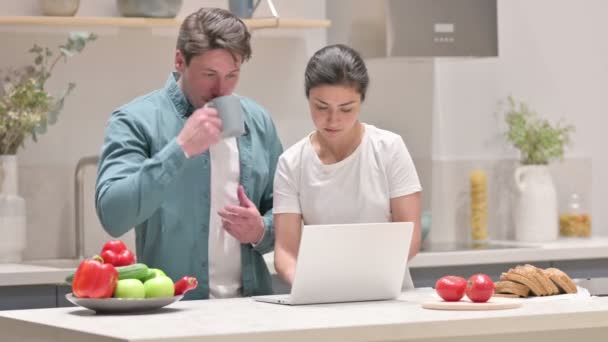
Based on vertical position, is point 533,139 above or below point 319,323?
above

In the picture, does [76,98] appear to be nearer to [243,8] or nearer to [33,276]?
[243,8]

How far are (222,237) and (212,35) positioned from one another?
0.50m

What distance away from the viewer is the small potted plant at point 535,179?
17.2 feet

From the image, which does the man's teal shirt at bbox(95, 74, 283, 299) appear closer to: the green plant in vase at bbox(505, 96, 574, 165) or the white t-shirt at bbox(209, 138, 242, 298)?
the white t-shirt at bbox(209, 138, 242, 298)

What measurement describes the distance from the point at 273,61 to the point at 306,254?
2.41 metres

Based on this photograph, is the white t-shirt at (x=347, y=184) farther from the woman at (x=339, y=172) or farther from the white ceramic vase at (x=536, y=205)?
the white ceramic vase at (x=536, y=205)

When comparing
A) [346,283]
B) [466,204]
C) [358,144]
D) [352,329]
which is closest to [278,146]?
[358,144]

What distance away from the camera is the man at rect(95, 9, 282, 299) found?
9.87 feet

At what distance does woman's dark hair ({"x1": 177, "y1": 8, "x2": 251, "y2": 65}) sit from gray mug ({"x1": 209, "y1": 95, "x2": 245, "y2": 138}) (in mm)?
133

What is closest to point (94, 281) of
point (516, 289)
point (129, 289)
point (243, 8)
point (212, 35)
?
point (129, 289)

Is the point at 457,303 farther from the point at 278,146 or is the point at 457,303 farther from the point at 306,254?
the point at 278,146

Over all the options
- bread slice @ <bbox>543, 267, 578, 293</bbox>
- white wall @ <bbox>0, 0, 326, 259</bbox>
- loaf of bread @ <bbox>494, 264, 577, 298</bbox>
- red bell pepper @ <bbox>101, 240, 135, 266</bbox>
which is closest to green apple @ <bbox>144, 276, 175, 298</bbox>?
red bell pepper @ <bbox>101, 240, 135, 266</bbox>

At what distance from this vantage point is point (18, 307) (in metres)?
4.05

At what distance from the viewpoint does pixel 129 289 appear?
2627 millimetres
